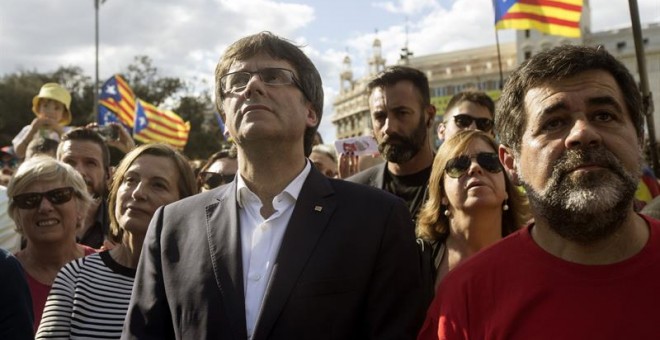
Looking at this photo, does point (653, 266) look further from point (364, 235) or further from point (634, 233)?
point (364, 235)

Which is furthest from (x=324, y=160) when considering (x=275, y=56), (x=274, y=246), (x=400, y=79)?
(x=274, y=246)

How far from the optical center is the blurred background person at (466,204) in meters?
3.35

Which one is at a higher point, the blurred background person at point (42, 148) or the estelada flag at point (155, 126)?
the estelada flag at point (155, 126)

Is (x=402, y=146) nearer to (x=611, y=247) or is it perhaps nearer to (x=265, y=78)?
(x=265, y=78)

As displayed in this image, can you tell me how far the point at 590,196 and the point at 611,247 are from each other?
172mm

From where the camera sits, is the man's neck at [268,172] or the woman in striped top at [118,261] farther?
the woman in striped top at [118,261]

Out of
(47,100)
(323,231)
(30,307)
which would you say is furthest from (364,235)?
(47,100)

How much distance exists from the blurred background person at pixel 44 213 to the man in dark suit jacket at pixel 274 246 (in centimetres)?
137

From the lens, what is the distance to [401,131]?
4.41 metres

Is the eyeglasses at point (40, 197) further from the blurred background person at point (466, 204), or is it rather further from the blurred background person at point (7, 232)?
the blurred background person at point (466, 204)

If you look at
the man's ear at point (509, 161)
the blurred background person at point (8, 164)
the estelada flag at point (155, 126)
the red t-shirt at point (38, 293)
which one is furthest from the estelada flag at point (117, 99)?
the man's ear at point (509, 161)

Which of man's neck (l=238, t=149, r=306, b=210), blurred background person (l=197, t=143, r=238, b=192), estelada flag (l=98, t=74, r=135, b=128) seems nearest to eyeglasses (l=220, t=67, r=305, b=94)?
man's neck (l=238, t=149, r=306, b=210)

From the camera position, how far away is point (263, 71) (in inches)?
99.8

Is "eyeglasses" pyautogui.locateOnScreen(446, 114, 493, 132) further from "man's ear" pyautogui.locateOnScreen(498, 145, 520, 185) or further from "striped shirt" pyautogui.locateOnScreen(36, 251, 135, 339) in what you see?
"striped shirt" pyautogui.locateOnScreen(36, 251, 135, 339)
